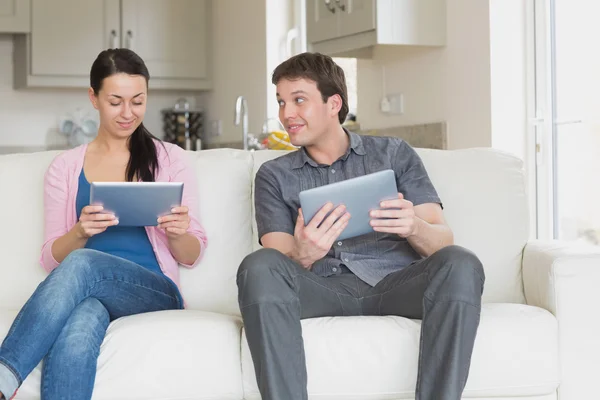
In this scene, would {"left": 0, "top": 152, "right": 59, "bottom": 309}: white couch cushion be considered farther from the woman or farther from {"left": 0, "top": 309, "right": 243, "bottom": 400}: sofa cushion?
{"left": 0, "top": 309, "right": 243, "bottom": 400}: sofa cushion

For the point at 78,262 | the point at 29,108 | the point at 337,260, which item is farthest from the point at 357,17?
the point at 29,108

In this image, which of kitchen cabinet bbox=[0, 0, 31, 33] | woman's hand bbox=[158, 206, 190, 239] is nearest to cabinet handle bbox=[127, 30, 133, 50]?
kitchen cabinet bbox=[0, 0, 31, 33]

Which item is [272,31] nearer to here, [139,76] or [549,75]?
[549,75]

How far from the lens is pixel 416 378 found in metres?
1.96

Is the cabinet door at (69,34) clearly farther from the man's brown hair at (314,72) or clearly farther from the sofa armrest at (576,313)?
the sofa armrest at (576,313)

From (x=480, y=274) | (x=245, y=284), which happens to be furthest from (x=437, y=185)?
(x=245, y=284)

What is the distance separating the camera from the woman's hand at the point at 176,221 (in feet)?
6.87

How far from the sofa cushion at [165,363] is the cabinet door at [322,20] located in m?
2.21

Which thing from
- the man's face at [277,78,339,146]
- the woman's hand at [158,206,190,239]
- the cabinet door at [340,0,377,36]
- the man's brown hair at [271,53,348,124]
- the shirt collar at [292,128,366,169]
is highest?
the cabinet door at [340,0,377,36]

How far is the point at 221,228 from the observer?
8.14 feet

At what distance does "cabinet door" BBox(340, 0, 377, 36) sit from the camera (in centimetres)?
361

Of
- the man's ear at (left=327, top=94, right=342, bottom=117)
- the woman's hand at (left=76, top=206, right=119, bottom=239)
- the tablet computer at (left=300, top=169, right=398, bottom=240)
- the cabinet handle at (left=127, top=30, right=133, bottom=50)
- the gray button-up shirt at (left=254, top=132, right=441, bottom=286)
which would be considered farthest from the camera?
the cabinet handle at (left=127, top=30, right=133, bottom=50)

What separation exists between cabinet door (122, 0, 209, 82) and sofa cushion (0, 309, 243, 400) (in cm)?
399

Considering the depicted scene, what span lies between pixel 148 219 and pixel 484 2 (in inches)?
72.9
